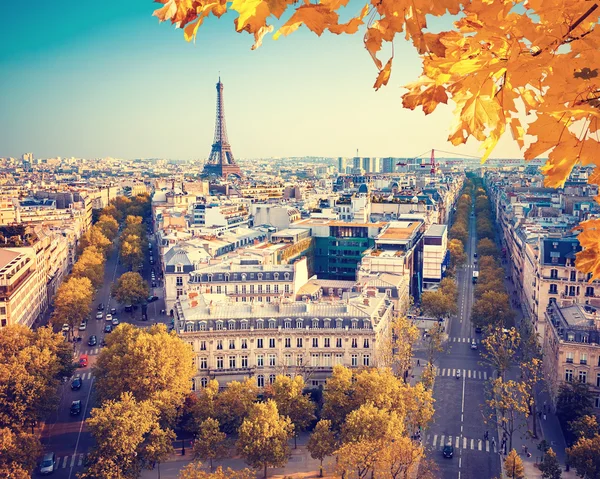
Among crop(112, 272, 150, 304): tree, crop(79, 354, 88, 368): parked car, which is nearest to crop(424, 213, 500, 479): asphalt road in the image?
crop(79, 354, 88, 368): parked car

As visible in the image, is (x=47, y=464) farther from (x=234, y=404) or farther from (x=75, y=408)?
(x=234, y=404)

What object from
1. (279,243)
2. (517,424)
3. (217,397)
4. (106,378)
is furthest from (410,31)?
(279,243)

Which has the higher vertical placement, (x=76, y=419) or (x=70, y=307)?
(x=70, y=307)

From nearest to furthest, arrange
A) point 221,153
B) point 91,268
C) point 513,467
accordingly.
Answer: point 513,467, point 91,268, point 221,153

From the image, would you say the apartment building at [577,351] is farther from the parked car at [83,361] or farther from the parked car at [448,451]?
the parked car at [83,361]

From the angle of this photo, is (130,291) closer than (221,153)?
Yes

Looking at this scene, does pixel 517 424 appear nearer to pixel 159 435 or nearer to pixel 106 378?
pixel 159 435

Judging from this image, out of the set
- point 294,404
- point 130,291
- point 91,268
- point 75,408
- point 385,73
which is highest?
point 385,73

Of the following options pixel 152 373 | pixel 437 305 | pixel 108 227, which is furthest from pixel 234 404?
pixel 108 227
